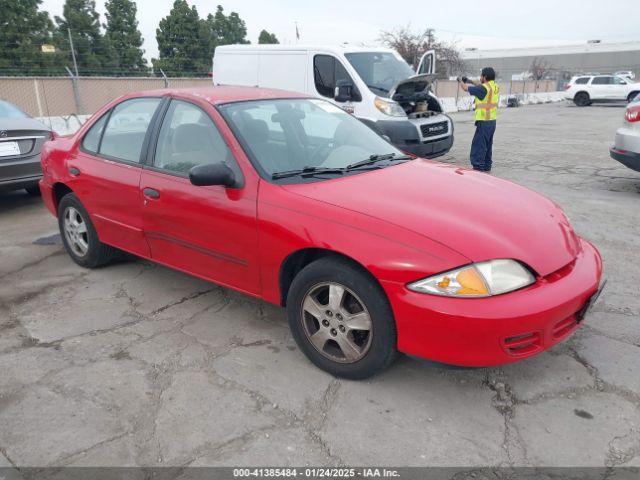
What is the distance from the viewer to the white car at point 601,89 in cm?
2756

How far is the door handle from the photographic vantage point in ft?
11.6

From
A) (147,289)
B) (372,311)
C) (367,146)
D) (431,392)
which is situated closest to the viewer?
(372,311)

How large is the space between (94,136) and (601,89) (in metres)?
30.3

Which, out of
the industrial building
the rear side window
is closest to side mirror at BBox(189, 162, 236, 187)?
the rear side window

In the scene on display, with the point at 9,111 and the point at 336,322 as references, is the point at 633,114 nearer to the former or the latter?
the point at 336,322

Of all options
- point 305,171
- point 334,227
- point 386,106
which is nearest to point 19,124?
point 305,171

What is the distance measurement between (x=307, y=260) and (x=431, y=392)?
39.4 inches

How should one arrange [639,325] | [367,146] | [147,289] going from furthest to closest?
[147,289] → [367,146] → [639,325]

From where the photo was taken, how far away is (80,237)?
4.50 metres

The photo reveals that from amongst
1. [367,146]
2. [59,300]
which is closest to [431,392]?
[367,146]

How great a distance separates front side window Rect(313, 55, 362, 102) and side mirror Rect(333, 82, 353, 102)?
160 millimetres

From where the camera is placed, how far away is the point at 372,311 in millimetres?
2574

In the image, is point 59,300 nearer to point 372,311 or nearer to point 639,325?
point 372,311

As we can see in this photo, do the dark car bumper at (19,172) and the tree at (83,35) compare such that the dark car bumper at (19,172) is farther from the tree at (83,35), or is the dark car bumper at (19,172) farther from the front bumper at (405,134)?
the tree at (83,35)
